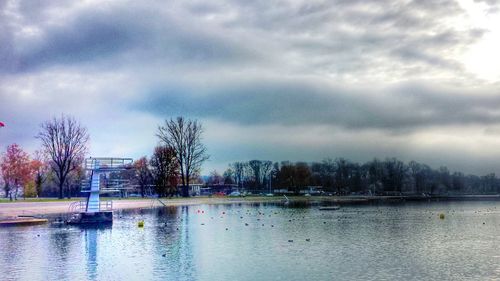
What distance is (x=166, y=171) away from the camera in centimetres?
11644

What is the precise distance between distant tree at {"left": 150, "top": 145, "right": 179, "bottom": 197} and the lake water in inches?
2807

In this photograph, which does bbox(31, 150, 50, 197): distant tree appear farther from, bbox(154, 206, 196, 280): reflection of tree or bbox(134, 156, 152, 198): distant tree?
bbox(154, 206, 196, 280): reflection of tree

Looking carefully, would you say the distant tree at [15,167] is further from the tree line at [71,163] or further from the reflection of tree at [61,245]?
the reflection of tree at [61,245]

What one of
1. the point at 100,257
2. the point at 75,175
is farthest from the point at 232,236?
the point at 75,175

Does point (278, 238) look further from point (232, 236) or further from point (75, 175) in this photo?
point (75, 175)

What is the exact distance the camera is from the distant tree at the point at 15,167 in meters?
105

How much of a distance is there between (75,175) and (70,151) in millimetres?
35468

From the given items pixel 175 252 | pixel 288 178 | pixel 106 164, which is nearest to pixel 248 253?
pixel 175 252

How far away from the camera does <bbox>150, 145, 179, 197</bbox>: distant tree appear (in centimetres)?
11600

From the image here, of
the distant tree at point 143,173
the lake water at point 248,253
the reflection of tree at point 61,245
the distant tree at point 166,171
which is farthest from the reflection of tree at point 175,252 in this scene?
the distant tree at point 143,173

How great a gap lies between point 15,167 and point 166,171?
3324cm

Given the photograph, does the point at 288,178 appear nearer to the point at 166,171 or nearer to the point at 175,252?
the point at 166,171

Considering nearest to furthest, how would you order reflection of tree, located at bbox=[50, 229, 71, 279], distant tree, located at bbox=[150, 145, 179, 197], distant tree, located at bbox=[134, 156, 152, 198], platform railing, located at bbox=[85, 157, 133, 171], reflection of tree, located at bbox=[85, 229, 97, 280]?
reflection of tree, located at bbox=[85, 229, 97, 280] < reflection of tree, located at bbox=[50, 229, 71, 279] < platform railing, located at bbox=[85, 157, 133, 171] < distant tree, located at bbox=[150, 145, 179, 197] < distant tree, located at bbox=[134, 156, 152, 198]

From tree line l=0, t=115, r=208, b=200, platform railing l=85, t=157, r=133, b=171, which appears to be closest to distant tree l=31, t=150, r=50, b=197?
tree line l=0, t=115, r=208, b=200
